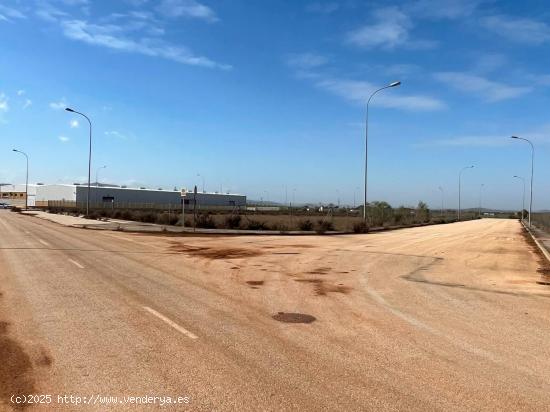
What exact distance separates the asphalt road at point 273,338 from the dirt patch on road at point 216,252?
3.96 metres

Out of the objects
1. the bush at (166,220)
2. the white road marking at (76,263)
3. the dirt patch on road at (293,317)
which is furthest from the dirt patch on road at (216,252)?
the bush at (166,220)

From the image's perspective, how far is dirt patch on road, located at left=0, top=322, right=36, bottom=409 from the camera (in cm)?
498

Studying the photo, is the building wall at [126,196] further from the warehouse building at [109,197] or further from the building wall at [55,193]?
the building wall at [55,193]

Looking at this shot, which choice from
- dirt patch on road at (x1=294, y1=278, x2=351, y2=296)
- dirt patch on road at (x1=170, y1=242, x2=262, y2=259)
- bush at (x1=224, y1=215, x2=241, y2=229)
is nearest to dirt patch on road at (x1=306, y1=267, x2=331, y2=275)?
dirt patch on road at (x1=294, y1=278, x2=351, y2=296)

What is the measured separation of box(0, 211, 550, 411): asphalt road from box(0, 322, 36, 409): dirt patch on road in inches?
0.8

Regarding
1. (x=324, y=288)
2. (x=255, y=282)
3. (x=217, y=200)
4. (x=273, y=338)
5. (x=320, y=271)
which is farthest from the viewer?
(x=217, y=200)

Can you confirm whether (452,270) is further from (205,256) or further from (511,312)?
(205,256)

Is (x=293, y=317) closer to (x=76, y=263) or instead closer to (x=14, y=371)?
(x=14, y=371)

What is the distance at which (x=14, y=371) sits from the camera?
5523mm

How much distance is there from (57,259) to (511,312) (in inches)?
513


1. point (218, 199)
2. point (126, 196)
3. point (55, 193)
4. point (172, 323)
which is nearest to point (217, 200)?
point (218, 199)

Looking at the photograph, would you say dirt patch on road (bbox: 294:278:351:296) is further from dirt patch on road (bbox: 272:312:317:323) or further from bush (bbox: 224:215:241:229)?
bush (bbox: 224:215:241:229)

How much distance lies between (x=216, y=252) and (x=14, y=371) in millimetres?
14082

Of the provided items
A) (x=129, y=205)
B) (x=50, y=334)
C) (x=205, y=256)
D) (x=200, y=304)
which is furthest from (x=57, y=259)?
(x=129, y=205)
